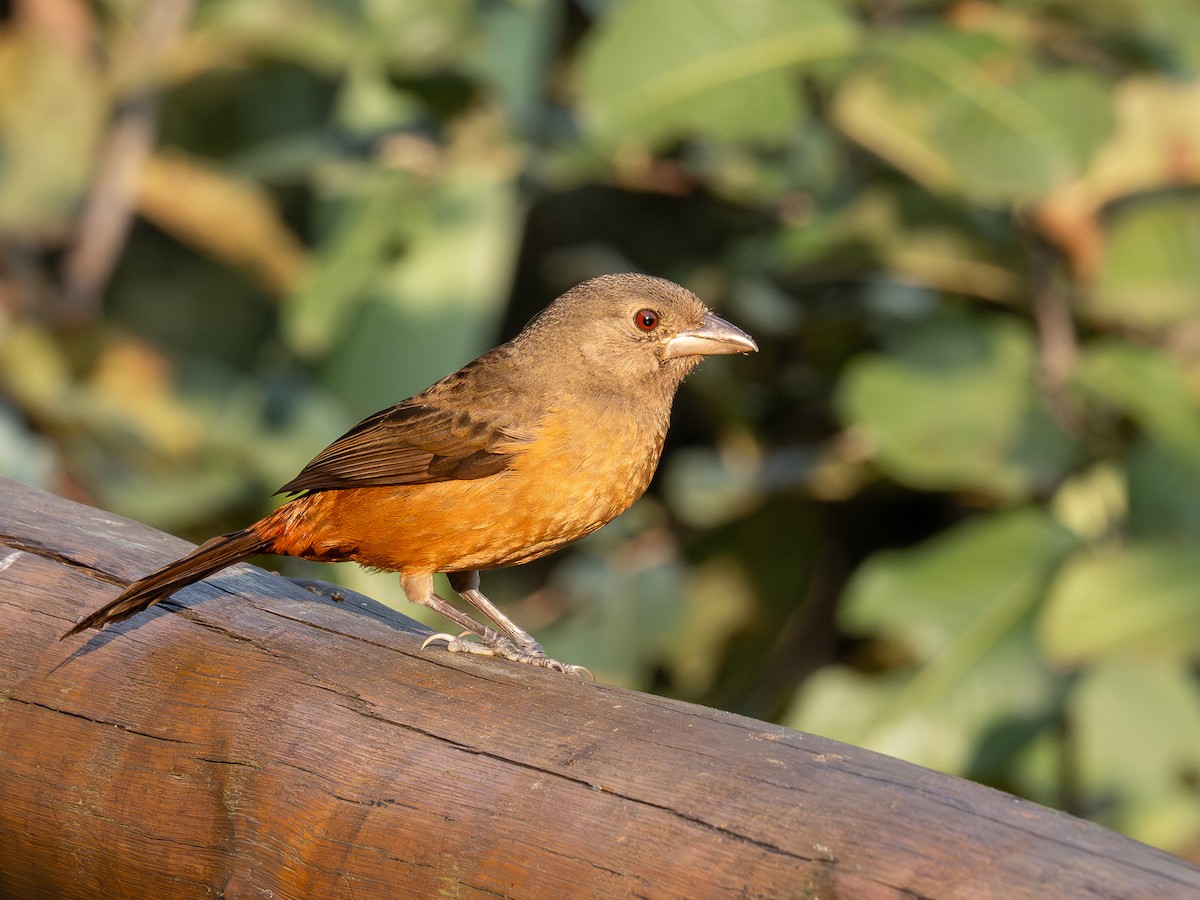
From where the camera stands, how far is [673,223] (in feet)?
25.7

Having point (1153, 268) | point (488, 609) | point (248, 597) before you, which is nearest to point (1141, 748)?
point (1153, 268)

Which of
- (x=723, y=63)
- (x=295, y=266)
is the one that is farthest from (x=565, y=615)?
(x=723, y=63)

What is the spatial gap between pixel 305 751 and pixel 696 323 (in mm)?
1973

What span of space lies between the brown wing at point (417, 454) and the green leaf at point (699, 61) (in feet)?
5.82

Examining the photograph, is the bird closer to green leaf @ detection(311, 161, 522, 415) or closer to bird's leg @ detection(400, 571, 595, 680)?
bird's leg @ detection(400, 571, 595, 680)

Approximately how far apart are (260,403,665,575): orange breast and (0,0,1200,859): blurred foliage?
1.25 meters

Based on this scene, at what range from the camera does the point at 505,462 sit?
3611 millimetres

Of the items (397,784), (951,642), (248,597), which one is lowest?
(951,642)

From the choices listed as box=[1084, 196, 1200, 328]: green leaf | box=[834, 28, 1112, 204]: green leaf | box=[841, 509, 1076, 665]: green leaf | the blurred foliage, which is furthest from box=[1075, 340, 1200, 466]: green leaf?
box=[834, 28, 1112, 204]: green leaf

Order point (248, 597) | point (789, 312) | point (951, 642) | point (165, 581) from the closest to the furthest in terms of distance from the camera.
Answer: point (165, 581)
point (248, 597)
point (951, 642)
point (789, 312)

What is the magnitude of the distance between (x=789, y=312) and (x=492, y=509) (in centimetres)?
285

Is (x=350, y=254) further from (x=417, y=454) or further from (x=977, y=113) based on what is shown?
(x=977, y=113)

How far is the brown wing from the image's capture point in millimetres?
3631

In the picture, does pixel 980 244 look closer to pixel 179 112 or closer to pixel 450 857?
pixel 450 857
